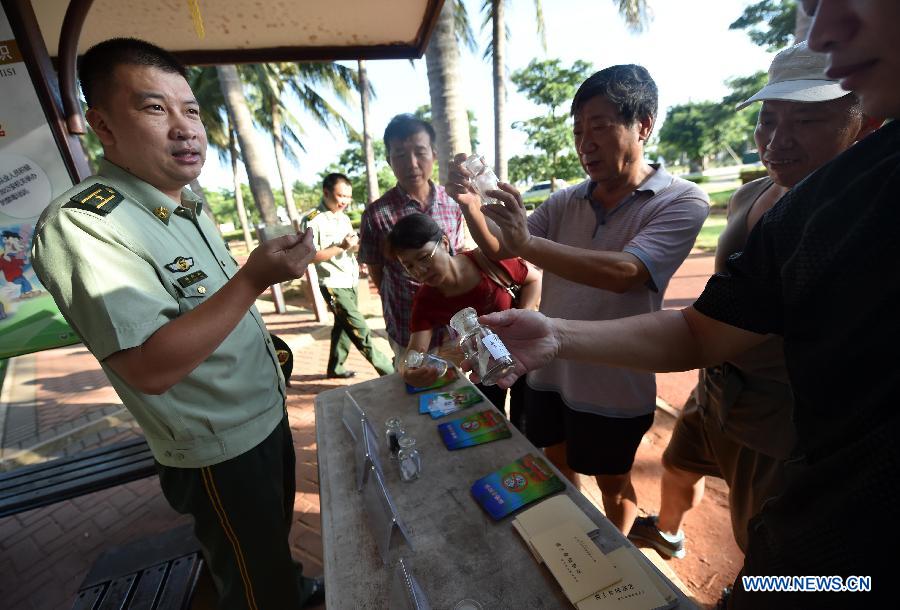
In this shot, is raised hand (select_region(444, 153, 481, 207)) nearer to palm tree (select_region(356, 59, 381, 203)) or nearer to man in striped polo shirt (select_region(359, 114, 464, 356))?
man in striped polo shirt (select_region(359, 114, 464, 356))

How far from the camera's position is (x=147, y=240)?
4.11ft

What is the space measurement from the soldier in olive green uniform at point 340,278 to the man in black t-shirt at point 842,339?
364 centimetres

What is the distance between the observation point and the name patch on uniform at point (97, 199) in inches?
45.3

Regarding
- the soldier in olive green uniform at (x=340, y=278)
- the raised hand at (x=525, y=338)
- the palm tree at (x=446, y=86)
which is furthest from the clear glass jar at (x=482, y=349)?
the palm tree at (x=446, y=86)

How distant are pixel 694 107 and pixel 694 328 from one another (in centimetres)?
3472

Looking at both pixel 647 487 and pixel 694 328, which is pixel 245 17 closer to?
pixel 694 328

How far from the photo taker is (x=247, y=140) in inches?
270

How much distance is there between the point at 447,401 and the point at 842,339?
140 centimetres

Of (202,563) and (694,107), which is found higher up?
(694,107)

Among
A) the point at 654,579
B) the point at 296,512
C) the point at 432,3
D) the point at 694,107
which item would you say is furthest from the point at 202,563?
the point at 694,107

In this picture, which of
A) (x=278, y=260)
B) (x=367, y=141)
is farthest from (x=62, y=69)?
(x=367, y=141)

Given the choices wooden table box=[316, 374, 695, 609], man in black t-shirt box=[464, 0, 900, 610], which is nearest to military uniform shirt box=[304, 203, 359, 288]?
wooden table box=[316, 374, 695, 609]

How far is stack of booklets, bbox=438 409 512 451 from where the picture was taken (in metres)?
1.51

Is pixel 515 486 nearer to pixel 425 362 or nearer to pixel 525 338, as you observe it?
pixel 525 338
